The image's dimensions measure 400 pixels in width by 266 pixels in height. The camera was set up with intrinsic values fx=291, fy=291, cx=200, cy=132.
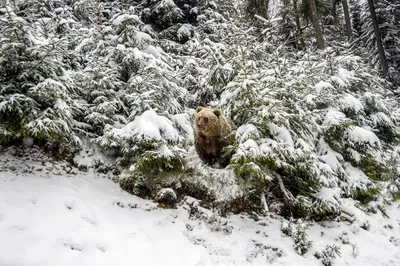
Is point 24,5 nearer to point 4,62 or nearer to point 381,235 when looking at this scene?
point 4,62

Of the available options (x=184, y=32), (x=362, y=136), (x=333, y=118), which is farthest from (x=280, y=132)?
(x=184, y=32)

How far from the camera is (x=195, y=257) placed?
461cm

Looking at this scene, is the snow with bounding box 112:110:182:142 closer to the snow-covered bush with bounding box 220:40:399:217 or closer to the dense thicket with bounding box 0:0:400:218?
the dense thicket with bounding box 0:0:400:218

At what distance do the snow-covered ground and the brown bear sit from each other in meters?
1.08

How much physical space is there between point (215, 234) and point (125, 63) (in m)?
4.56

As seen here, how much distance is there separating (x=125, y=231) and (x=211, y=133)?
8.46 ft

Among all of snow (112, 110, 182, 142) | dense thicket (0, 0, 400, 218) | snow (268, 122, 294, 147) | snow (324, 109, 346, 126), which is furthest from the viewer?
snow (324, 109, 346, 126)

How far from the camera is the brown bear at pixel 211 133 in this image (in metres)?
6.02

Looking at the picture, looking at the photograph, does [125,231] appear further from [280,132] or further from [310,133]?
[310,133]

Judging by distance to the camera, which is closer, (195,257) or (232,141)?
(195,257)

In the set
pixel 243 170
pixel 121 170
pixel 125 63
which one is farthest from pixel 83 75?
pixel 243 170

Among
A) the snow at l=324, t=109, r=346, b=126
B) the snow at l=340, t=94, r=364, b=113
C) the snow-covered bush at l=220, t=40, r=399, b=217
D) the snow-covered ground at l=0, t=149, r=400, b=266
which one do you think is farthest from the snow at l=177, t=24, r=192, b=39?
the snow-covered ground at l=0, t=149, r=400, b=266

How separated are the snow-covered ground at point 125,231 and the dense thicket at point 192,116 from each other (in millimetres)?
460

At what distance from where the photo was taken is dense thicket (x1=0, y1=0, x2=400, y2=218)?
17.8 ft
